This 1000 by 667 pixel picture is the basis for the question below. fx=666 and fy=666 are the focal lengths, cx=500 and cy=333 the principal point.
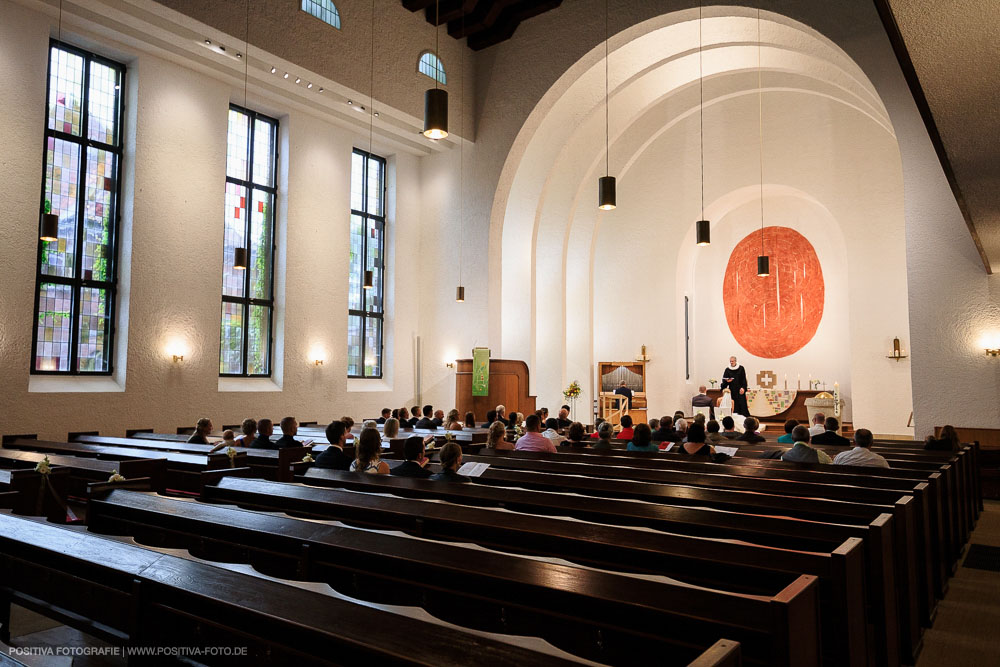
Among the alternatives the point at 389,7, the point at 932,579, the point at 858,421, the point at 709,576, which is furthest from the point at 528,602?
the point at 858,421

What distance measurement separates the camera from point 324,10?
9641mm

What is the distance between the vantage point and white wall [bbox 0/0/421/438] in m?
7.69

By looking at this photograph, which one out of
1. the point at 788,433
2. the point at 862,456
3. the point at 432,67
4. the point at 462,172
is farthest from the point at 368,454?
the point at 432,67

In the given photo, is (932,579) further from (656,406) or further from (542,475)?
(656,406)

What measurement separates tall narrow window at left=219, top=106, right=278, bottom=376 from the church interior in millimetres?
57

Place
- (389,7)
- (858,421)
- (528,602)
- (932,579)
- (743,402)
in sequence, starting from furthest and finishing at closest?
(743,402) < (858,421) < (389,7) < (932,579) < (528,602)

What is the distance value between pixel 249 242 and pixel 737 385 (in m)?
9.65

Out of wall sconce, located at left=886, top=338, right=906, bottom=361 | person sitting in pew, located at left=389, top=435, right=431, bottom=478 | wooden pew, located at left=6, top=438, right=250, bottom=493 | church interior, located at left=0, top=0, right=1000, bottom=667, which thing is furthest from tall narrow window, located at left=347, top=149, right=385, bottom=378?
wall sconce, located at left=886, top=338, right=906, bottom=361

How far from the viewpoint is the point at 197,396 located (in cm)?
927

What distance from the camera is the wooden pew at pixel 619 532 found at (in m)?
1.85

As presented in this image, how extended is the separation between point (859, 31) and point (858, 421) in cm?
698

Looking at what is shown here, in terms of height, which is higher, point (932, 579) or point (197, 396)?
point (197, 396)

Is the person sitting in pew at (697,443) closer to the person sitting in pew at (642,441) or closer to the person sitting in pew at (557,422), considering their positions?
the person sitting in pew at (642,441)

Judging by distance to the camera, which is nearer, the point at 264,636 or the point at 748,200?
the point at 264,636
